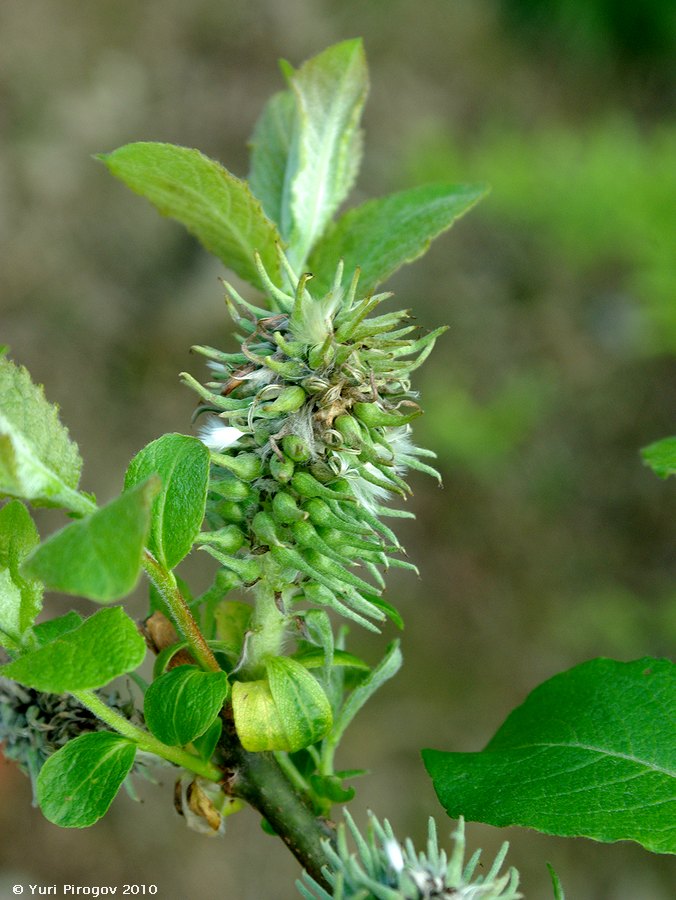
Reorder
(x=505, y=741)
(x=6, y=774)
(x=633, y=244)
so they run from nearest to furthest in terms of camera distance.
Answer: (x=505, y=741) → (x=6, y=774) → (x=633, y=244)

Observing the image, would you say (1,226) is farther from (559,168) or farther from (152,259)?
Result: (559,168)

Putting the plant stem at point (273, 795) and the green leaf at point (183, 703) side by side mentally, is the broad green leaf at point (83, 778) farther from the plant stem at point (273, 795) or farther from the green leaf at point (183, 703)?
the plant stem at point (273, 795)

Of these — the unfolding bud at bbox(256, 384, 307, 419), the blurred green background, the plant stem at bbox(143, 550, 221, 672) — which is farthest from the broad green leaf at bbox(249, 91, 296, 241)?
the blurred green background

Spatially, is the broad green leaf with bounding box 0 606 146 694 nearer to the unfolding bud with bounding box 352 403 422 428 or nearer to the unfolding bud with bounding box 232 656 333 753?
the unfolding bud with bounding box 232 656 333 753

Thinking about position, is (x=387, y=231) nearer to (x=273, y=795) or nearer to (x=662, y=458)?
(x=662, y=458)

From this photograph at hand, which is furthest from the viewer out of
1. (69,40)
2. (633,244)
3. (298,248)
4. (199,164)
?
(69,40)

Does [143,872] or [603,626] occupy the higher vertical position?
[603,626]

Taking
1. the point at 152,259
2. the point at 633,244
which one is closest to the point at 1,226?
the point at 152,259
